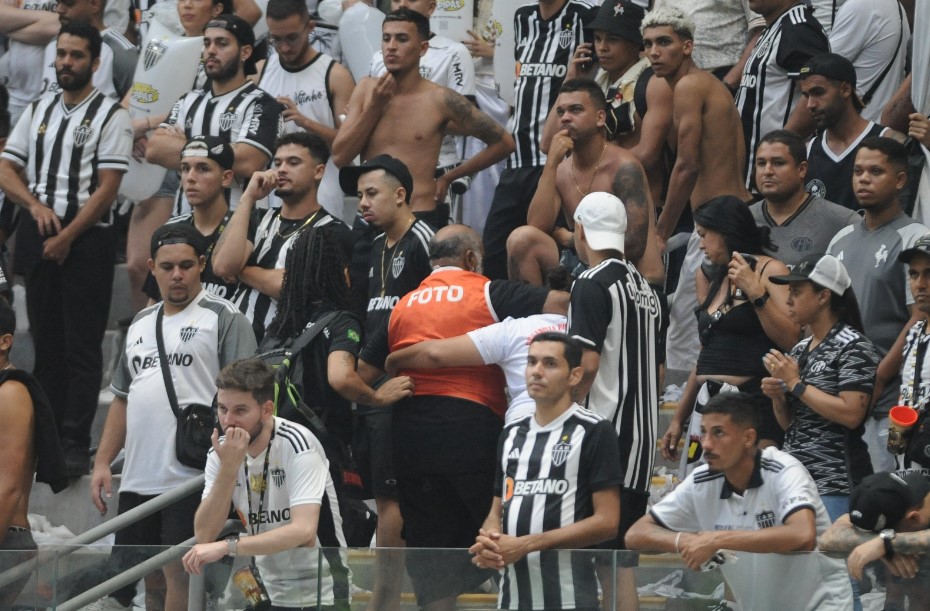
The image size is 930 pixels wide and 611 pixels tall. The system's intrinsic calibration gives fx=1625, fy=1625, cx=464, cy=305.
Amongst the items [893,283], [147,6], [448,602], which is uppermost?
[147,6]

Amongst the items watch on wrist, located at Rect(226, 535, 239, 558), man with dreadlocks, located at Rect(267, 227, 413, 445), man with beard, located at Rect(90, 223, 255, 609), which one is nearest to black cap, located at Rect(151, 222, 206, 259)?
man with beard, located at Rect(90, 223, 255, 609)

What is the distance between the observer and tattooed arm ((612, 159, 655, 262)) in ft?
27.5

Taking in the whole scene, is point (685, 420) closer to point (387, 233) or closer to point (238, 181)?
point (387, 233)

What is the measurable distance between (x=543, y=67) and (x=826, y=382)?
14.7 ft

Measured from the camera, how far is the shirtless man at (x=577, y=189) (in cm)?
852

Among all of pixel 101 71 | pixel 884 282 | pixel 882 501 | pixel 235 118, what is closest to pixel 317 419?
pixel 882 501

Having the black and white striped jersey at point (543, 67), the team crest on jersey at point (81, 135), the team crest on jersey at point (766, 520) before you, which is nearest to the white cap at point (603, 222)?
the team crest on jersey at point (766, 520)

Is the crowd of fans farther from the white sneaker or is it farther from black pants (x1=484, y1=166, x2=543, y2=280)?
the white sneaker

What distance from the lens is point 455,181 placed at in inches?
432

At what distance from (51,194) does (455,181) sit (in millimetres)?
2652

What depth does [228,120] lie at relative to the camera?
32.8 feet

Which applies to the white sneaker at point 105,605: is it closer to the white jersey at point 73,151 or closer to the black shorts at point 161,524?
the black shorts at point 161,524

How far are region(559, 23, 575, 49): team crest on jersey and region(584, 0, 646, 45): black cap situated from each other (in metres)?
0.71

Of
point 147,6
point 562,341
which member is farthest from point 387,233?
point 147,6
